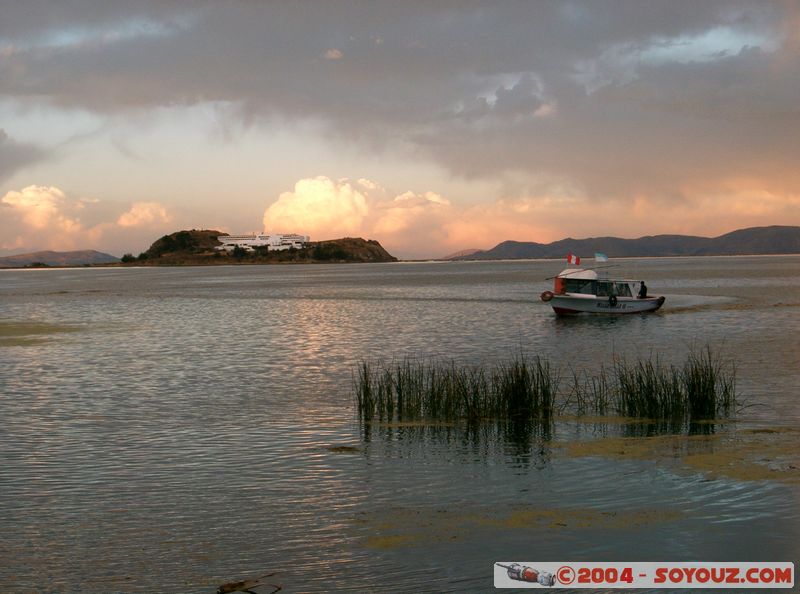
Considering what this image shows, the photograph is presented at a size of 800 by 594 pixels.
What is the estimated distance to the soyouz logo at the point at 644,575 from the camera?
11.9 meters

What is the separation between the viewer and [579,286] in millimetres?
72500

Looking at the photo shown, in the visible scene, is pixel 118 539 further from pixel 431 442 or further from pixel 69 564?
pixel 431 442

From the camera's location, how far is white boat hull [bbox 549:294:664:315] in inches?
2746

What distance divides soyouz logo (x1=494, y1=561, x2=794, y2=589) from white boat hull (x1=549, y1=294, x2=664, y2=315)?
58.2 metres

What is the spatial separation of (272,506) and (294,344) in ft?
110

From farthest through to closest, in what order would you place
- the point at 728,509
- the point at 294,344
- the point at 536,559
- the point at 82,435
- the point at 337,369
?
the point at 294,344 < the point at 337,369 < the point at 82,435 < the point at 728,509 < the point at 536,559

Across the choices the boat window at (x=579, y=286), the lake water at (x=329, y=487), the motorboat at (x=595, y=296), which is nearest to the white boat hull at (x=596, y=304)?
the motorboat at (x=595, y=296)

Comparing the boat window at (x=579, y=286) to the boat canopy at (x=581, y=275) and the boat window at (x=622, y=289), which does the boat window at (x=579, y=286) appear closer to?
the boat canopy at (x=581, y=275)

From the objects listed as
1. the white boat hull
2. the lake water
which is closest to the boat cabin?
the white boat hull

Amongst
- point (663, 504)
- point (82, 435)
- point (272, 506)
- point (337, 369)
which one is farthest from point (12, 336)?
point (663, 504)

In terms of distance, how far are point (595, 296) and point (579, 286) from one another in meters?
2.25

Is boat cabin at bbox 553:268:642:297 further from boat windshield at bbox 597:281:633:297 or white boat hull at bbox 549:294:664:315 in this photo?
white boat hull at bbox 549:294:664:315

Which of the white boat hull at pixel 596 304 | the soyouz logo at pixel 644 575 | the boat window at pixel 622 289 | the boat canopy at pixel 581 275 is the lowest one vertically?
the soyouz logo at pixel 644 575

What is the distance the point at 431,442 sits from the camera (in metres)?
21.3
